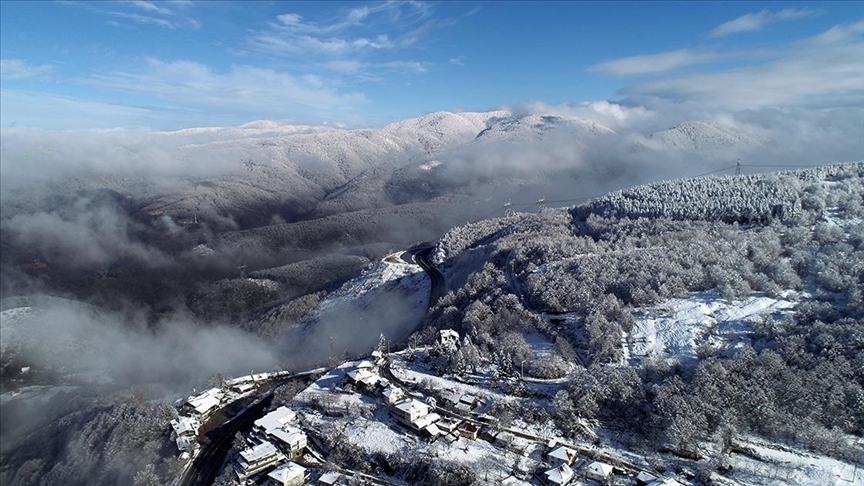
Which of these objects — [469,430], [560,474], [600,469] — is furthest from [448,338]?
[600,469]

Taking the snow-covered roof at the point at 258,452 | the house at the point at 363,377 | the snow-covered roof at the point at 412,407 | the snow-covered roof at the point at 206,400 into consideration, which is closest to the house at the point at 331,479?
the snow-covered roof at the point at 258,452

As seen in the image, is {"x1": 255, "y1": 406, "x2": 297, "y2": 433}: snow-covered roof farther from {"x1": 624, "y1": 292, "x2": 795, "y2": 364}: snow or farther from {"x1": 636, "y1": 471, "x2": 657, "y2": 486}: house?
{"x1": 624, "y1": 292, "x2": 795, "y2": 364}: snow

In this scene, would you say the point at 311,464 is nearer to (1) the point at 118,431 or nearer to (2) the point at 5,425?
(1) the point at 118,431

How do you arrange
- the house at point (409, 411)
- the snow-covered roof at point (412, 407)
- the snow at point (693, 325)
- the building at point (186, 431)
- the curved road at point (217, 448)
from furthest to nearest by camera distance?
the snow at point (693, 325)
the building at point (186, 431)
the snow-covered roof at point (412, 407)
the house at point (409, 411)
the curved road at point (217, 448)

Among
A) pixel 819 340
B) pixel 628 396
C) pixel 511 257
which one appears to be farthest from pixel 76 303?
pixel 819 340

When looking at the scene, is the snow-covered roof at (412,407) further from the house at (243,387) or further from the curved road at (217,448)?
the house at (243,387)

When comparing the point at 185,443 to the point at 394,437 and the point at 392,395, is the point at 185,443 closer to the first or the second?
the point at 392,395

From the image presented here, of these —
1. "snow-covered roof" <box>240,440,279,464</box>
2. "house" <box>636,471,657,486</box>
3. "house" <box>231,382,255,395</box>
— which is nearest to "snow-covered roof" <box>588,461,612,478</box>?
"house" <box>636,471,657,486</box>
